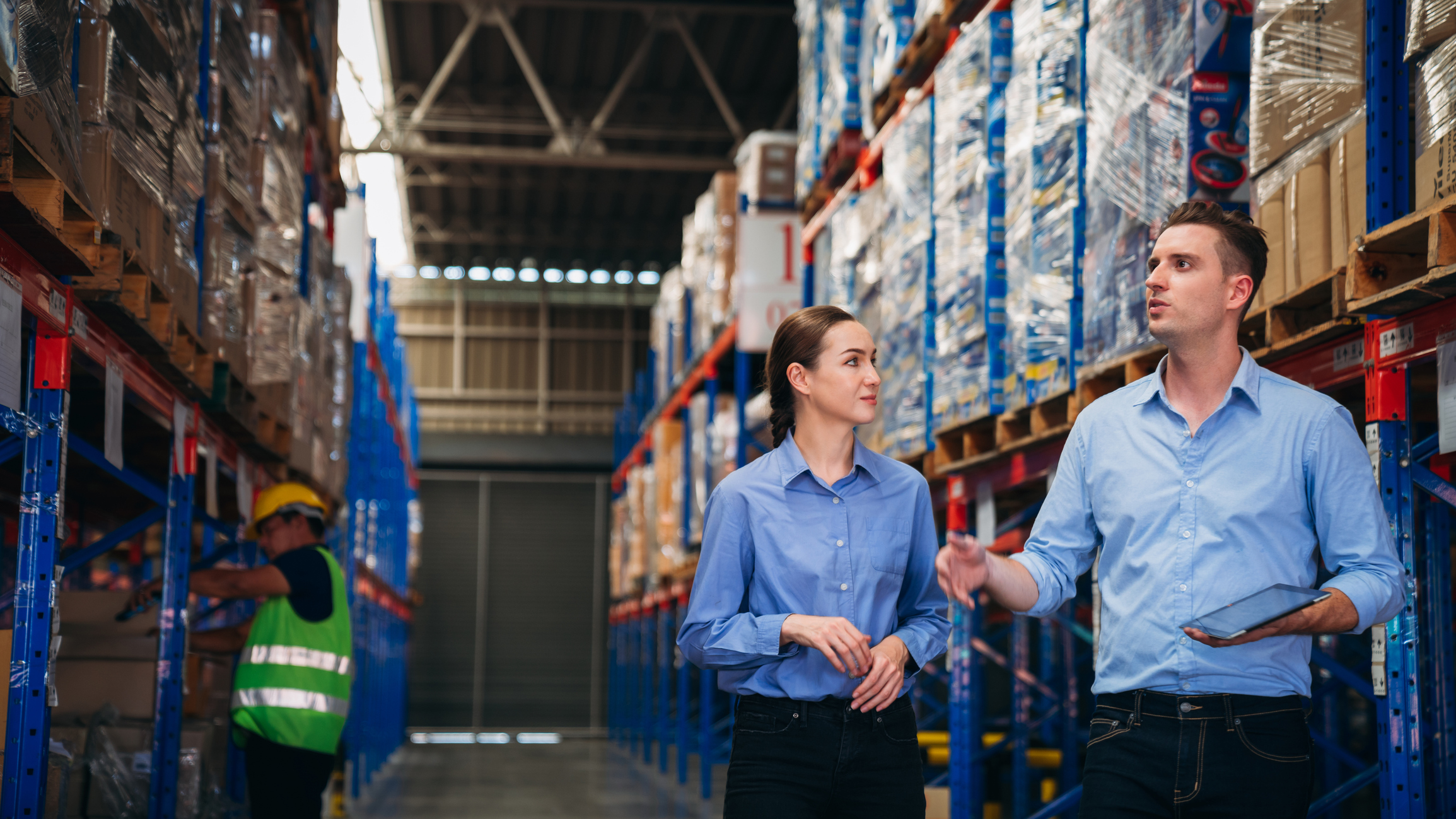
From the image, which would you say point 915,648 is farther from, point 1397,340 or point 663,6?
point 663,6

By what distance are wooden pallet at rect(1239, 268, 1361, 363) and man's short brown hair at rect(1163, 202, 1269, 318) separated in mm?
635

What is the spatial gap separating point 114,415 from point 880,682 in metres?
2.66

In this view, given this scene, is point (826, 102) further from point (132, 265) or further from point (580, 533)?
point (580, 533)

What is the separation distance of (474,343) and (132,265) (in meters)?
19.8

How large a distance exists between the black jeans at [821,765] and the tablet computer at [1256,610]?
67 cm

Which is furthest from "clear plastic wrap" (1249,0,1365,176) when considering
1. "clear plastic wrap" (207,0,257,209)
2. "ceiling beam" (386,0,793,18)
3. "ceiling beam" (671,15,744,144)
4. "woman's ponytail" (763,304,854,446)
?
"ceiling beam" (671,15,744,144)

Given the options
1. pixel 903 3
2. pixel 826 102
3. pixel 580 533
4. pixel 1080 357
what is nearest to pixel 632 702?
pixel 580 533

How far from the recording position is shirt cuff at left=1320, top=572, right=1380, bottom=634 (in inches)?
88.2

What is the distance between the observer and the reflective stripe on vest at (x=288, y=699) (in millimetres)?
5145

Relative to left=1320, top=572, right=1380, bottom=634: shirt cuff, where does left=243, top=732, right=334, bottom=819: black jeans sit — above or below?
below

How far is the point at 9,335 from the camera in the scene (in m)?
3.24

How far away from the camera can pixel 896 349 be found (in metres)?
6.28

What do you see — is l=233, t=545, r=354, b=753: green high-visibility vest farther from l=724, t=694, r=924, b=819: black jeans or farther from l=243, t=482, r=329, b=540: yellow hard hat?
l=724, t=694, r=924, b=819: black jeans

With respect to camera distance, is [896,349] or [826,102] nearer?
[896,349]
